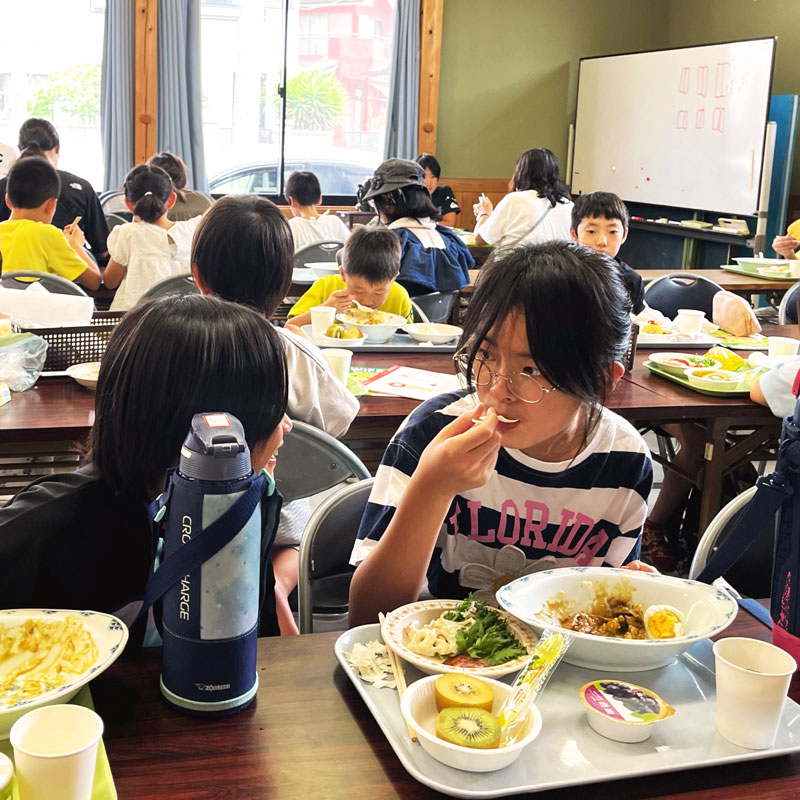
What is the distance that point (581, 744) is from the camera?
94 cm

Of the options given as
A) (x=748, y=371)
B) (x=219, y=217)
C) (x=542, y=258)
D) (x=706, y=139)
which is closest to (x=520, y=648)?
(x=542, y=258)

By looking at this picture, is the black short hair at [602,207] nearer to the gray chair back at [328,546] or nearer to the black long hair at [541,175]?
the black long hair at [541,175]

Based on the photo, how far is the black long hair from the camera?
5531mm

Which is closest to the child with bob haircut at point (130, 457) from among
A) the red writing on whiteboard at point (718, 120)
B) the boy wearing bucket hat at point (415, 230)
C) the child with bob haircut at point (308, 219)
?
the boy wearing bucket hat at point (415, 230)

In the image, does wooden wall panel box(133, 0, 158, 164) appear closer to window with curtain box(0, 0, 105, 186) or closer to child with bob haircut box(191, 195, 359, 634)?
window with curtain box(0, 0, 105, 186)

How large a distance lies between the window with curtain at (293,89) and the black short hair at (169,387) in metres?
7.43

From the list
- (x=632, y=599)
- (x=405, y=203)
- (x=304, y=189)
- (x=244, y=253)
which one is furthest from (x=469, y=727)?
(x=304, y=189)

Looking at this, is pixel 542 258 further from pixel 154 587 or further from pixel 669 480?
pixel 669 480

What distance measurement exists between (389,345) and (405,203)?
1377 mm

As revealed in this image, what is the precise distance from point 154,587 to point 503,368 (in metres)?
0.59

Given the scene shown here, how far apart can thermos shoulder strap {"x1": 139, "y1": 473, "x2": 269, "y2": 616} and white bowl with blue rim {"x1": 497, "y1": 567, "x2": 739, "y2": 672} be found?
1.18 ft

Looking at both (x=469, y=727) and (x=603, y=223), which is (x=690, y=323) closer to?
(x=603, y=223)

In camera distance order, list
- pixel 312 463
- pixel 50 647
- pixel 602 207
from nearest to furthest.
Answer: pixel 50 647, pixel 312 463, pixel 602 207

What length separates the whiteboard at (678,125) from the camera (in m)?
7.02
